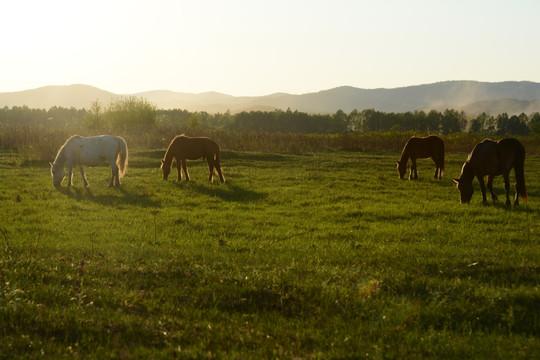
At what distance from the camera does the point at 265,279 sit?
7.19 m

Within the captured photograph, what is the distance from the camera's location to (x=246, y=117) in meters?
125

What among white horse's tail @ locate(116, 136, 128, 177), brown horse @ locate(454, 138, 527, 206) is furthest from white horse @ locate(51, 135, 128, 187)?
brown horse @ locate(454, 138, 527, 206)

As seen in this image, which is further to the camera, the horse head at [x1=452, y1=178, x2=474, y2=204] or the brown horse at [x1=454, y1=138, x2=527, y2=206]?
the horse head at [x1=452, y1=178, x2=474, y2=204]

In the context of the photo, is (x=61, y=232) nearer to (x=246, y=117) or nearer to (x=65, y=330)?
(x=65, y=330)

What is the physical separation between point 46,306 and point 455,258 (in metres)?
7.12

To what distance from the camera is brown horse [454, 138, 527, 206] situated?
1514 centimetres

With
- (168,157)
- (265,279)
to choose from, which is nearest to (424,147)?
(168,157)

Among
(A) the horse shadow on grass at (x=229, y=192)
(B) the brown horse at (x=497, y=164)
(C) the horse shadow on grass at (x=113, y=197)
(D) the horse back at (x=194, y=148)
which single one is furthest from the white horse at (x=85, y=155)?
(B) the brown horse at (x=497, y=164)

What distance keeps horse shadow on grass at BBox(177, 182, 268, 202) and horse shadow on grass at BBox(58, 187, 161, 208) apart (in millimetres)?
2438

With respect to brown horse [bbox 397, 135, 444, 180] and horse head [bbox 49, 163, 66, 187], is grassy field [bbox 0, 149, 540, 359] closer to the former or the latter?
horse head [bbox 49, 163, 66, 187]

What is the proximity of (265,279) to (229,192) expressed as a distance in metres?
11.1

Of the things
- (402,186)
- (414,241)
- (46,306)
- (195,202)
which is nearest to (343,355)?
(46,306)

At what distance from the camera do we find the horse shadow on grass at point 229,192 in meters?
17.0

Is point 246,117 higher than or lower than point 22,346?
higher
